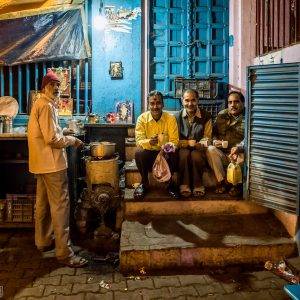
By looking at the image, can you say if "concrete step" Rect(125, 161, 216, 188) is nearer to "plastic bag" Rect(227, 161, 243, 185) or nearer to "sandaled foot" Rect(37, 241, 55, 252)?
"plastic bag" Rect(227, 161, 243, 185)

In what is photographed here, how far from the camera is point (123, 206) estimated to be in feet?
18.8

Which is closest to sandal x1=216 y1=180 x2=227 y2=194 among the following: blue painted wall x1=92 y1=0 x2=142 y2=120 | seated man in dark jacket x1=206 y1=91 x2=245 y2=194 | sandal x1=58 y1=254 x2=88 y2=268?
seated man in dark jacket x1=206 y1=91 x2=245 y2=194

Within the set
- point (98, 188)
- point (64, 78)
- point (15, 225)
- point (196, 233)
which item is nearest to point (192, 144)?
point (196, 233)

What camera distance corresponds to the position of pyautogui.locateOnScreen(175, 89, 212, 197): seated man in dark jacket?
5.72 metres

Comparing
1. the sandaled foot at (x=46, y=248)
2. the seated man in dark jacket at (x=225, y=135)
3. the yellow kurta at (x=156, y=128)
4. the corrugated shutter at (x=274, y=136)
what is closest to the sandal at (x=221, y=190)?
the seated man in dark jacket at (x=225, y=135)

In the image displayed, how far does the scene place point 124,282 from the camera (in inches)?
171

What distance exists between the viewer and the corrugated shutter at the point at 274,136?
4.88 meters

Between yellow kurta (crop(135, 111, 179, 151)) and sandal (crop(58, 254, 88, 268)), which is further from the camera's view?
yellow kurta (crop(135, 111, 179, 151))

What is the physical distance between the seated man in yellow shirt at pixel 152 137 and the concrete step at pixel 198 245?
0.71 meters

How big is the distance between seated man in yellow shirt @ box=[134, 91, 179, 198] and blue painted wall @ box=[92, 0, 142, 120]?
235 cm

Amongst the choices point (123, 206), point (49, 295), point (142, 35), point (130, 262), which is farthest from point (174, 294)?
Answer: point (142, 35)

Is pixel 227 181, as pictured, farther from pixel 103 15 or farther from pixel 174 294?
pixel 103 15

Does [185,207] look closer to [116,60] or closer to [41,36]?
[116,60]

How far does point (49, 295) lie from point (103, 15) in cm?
652
